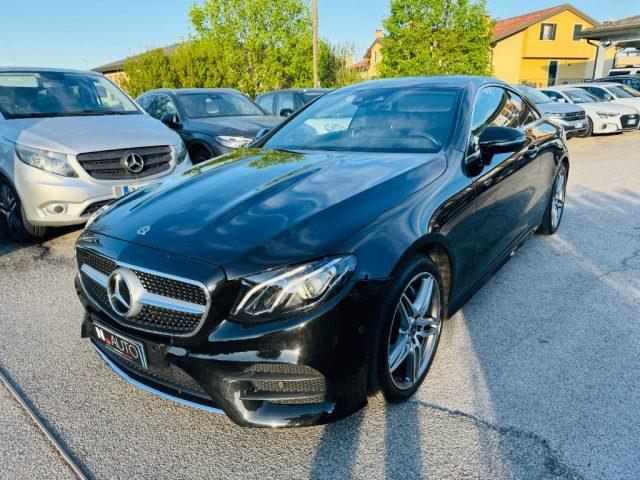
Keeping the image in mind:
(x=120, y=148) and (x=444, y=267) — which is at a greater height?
(x=120, y=148)

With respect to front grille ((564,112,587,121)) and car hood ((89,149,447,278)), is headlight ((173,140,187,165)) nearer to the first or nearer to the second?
car hood ((89,149,447,278))

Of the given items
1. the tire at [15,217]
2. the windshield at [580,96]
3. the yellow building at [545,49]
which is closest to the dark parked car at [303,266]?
the tire at [15,217]

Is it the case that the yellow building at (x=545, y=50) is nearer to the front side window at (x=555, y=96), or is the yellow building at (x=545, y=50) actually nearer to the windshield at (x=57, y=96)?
the front side window at (x=555, y=96)

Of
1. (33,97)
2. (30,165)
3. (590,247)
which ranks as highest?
(33,97)

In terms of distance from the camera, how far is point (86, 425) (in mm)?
2295

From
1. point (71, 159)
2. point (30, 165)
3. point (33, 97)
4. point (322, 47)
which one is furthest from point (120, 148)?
point (322, 47)

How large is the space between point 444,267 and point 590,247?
8.89 ft

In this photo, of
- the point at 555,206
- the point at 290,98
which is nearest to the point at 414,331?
the point at 555,206

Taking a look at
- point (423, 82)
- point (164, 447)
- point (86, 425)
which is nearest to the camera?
point (164, 447)

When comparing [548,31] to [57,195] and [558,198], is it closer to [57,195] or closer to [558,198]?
[558,198]

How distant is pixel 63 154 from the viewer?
454 centimetres

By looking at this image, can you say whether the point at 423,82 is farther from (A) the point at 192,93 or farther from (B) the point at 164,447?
(A) the point at 192,93

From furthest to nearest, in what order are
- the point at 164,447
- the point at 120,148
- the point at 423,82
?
the point at 120,148 < the point at 423,82 < the point at 164,447

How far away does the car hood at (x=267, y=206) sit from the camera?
199 cm
